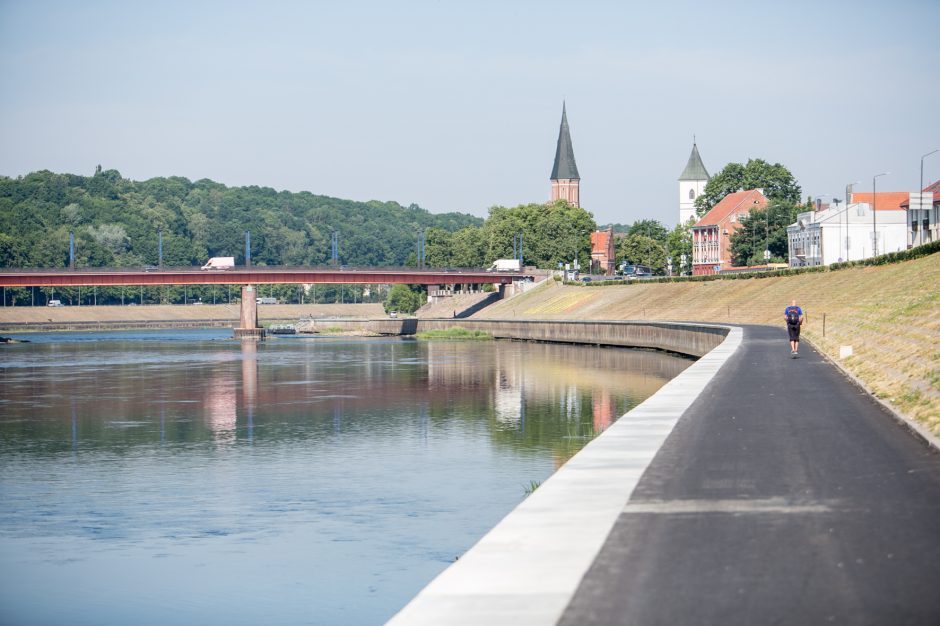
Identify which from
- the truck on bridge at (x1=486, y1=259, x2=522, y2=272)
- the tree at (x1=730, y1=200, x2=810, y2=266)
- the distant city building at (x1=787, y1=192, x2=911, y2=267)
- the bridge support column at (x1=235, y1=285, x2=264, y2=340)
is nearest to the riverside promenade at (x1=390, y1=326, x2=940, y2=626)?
the distant city building at (x1=787, y1=192, x2=911, y2=267)

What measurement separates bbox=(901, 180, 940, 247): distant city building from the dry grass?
16401 mm

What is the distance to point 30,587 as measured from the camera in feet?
62.6

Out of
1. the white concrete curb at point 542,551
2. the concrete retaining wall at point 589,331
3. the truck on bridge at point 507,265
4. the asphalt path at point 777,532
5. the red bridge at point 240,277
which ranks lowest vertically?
the concrete retaining wall at point 589,331

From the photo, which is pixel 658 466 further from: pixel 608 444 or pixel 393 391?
pixel 393 391

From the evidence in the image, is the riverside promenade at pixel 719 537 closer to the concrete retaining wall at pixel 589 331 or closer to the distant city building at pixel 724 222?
the concrete retaining wall at pixel 589 331

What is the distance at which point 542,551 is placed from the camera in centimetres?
1238

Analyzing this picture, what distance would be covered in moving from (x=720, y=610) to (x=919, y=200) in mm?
108279

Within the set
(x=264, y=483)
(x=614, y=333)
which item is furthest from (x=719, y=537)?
(x=614, y=333)

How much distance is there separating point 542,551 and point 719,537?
1.90 metres

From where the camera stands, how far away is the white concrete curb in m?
10.2

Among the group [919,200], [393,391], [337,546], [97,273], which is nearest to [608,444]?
[337,546]

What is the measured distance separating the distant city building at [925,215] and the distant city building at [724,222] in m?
55.7

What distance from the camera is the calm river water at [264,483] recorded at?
1861 cm

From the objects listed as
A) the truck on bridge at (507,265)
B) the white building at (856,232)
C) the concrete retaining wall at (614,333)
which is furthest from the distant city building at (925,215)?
the truck on bridge at (507,265)
